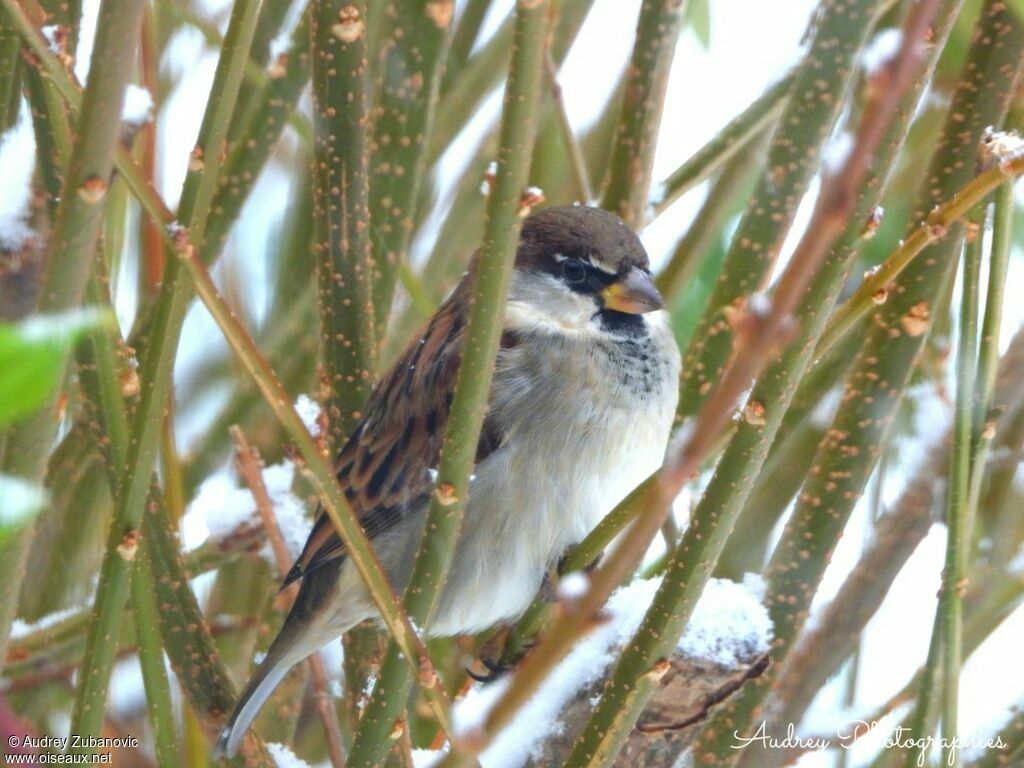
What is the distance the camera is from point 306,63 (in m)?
1.84

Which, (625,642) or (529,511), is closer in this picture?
(625,642)

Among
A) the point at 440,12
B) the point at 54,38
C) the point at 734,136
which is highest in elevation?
the point at 734,136

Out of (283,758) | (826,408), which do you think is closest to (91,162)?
(283,758)

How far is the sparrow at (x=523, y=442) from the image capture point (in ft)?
5.70

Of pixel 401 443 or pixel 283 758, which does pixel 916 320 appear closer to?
pixel 401 443

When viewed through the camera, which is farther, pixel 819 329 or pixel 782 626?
pixel 782 626

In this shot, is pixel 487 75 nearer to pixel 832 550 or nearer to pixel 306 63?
pixel 306 63

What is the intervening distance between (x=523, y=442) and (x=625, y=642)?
0.36m

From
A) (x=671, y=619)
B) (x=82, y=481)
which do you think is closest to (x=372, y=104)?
(x=82, y=481)

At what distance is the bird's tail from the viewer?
4.69ft

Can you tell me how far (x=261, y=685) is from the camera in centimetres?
160

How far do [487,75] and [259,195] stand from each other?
58cm

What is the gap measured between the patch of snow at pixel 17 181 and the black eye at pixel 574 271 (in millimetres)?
723

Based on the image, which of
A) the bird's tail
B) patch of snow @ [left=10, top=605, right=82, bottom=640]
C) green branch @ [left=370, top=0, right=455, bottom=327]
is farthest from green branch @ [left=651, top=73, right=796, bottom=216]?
patch of snow @ [left=10, top=605, right=82, bottom=640]
